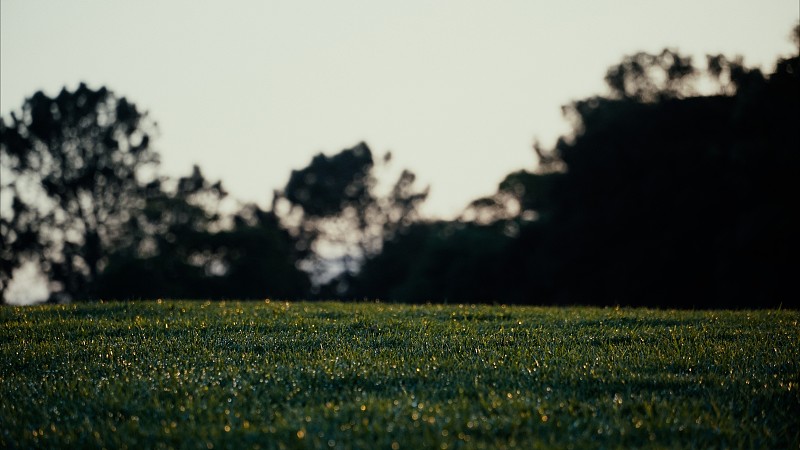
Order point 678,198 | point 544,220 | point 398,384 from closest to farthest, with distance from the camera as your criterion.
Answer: point 398,384, point 678,198, point 544,220

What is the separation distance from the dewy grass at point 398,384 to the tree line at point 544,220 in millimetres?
28397

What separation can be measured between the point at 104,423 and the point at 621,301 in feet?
134

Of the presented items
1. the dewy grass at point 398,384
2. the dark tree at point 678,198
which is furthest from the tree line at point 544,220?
the dewy grass at point 398,384

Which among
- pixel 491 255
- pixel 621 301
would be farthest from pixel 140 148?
pixel 621 301

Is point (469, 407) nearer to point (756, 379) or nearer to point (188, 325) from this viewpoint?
point (756, 379)

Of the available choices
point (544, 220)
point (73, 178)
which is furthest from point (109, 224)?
point (544, 220)

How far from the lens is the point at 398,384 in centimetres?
814

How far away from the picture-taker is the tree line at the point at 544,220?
37.8 m

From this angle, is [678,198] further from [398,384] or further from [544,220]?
[398,384]

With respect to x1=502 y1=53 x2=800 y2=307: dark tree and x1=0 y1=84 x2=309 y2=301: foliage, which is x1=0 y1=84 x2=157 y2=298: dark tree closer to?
x1=0 y1=84 x2=309 y2=301: foliage

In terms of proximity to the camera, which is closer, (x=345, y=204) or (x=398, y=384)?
(x=398, y=384)

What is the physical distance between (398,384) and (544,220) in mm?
49193

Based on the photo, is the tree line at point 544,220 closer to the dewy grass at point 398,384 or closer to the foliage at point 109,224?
the foliage at point 109,224

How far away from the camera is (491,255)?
5847 centimetres
